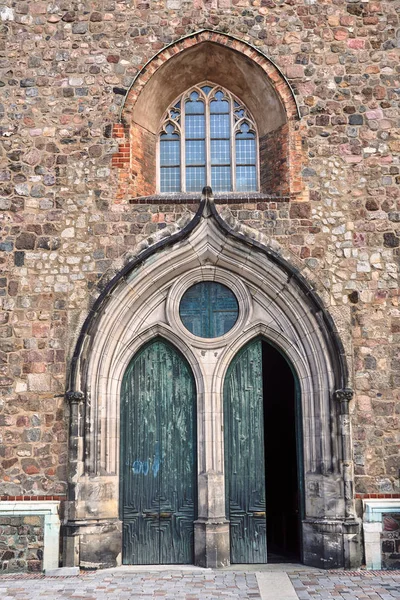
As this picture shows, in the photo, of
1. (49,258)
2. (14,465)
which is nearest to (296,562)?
(14,465)

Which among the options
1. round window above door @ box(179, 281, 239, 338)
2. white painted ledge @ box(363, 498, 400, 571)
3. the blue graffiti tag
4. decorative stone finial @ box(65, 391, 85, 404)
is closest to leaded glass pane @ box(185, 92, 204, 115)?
round window above door @ box(179, 281, 239, 338)

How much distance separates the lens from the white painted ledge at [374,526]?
8305 millimetres

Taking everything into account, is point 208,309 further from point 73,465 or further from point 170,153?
point 73,465

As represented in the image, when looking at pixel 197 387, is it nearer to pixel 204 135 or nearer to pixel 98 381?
pixel 98 381

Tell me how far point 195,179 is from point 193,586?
5.31m

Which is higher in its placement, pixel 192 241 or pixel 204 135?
pixel 204 135

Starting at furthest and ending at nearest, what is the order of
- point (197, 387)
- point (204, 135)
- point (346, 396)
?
point (204, 135) → point (197, 387) → point (346, 396)

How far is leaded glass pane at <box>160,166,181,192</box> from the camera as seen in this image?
9.83 meters

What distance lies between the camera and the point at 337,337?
28.5 ft

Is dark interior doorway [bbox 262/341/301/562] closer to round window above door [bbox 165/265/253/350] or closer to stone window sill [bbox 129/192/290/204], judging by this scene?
round window above door [bbox 165/265/253/350]

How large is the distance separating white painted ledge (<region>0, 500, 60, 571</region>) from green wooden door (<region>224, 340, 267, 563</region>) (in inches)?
84.6

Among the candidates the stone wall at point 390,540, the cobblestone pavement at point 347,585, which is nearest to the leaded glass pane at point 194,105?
the stone wall at point 390,540

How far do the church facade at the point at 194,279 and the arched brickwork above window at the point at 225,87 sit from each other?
0.03m

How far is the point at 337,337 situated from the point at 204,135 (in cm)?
346
